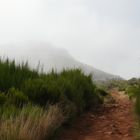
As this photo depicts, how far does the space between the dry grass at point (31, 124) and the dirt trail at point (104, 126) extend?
2.00 feet

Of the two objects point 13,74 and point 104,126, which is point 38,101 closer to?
point 104,126

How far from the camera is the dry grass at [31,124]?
6.13 meters

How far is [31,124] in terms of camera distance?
6.69 metres

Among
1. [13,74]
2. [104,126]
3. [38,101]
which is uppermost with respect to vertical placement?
[13,74]

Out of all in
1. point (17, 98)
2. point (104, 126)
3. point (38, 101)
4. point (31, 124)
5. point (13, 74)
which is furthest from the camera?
point (13, 74)

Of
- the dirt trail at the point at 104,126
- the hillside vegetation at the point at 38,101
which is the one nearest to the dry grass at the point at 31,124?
the hillside vegetation at the point at 38,101

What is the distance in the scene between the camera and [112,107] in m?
12.7

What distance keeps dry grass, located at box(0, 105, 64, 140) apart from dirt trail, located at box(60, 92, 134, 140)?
0.61 metres

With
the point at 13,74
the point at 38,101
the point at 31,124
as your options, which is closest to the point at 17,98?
the point at 38,101

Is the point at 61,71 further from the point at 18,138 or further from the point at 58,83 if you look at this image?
the point at 18,138

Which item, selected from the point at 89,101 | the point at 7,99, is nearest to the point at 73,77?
the point at 89,101

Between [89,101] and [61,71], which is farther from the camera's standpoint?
[61,71]

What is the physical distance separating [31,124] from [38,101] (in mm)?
2317

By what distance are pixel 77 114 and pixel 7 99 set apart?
2.78m
